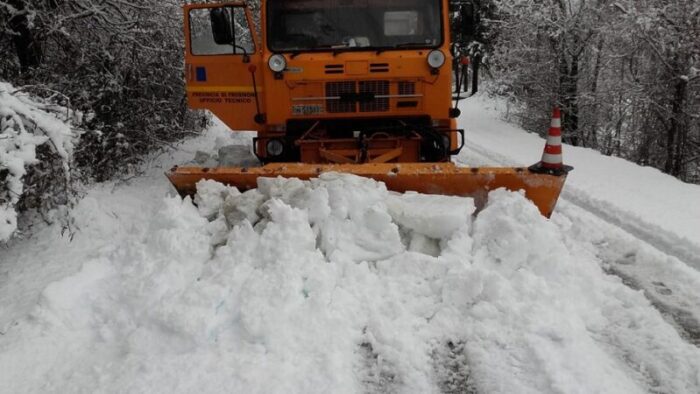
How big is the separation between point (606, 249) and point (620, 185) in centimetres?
313

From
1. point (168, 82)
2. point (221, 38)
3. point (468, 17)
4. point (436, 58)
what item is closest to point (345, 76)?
point (436, 58)

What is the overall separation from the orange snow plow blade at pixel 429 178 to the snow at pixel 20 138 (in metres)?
1.03

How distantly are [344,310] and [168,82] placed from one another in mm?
5801

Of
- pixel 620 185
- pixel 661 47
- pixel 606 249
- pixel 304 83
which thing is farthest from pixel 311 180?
pixel 661 47

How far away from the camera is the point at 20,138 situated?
343 centimetres

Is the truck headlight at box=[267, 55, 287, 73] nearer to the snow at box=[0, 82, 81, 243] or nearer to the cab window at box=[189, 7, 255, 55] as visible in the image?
the cab window at box=[189, 7, 255, 55]

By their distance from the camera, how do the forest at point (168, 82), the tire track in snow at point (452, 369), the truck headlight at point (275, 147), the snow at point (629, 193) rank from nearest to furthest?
the tire track in snow at point (452, 369) → the forest at point (168, 82) → the snow at point (629, 193) → the truck headlight at point (275, 147)

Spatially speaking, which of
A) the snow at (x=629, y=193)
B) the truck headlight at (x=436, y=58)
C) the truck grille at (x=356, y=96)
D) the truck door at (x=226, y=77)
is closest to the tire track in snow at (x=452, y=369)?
the snow at (x=629, y=193)

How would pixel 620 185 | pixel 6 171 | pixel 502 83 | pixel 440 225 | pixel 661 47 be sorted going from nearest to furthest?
pixel 6 171
pixel 440 225
pixel 620 185
pixel 661 47
pixel 502 83

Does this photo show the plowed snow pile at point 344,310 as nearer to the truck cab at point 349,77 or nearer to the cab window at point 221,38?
the truck cab at point 349,77

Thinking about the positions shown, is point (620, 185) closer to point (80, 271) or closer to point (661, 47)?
point (661, 47)

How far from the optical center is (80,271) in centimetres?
352

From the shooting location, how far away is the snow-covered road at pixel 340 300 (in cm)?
273

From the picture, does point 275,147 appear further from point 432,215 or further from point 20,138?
point 20,138
